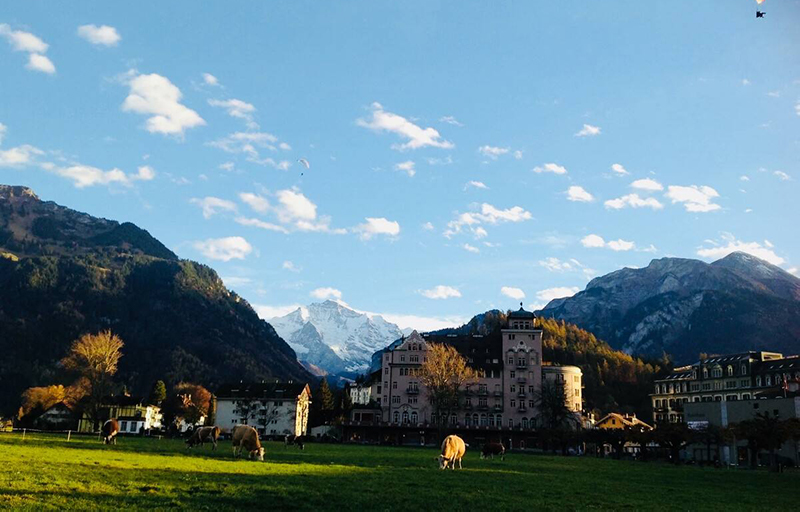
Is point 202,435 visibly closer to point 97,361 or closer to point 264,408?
point 97,361

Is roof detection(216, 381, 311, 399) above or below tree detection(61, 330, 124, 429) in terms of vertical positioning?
below

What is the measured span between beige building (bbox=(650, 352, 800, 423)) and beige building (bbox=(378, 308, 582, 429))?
2942 cm

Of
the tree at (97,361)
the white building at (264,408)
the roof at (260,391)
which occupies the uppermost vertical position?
the tree at (97,361)

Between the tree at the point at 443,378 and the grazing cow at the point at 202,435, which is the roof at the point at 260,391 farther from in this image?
the grazing cow at the point at 202,435

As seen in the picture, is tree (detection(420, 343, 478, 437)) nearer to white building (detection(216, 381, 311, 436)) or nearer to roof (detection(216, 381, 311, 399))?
white building (detection(216, 381, 311, 436))

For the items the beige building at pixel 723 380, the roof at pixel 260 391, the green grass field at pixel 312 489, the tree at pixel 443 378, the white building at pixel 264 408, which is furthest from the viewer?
the roof at pixel 260 391

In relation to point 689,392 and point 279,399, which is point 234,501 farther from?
point 689,392

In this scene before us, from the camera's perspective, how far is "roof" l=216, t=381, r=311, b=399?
6442 inches

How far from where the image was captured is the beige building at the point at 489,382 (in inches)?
5591

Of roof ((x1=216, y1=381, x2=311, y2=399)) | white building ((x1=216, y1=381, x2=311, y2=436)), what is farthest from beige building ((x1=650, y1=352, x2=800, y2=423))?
roof ((x1=216, y1=381, x2=311, y2=399))

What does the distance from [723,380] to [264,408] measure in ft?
356

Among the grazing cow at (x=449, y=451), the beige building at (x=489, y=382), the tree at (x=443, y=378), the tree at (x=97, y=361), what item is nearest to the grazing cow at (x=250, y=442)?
the grazing cow at (x=449, y=451)

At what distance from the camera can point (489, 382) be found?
473 feet

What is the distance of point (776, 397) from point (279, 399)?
349 feet
